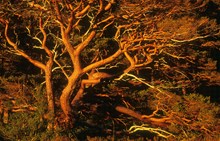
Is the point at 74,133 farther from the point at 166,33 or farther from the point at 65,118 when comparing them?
the point at 166,33

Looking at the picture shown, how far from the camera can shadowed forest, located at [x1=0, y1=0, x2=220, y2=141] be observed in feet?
43.8

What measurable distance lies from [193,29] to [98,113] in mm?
5645

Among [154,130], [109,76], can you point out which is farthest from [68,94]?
[154,130]

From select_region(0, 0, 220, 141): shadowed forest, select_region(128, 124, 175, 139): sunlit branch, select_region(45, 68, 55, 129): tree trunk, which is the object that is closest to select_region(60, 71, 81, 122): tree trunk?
select_region(0, 0, 220, 141): shadowed forest

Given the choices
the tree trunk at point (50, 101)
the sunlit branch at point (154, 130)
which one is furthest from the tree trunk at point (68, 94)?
the sunlit branch at point (154, 130)

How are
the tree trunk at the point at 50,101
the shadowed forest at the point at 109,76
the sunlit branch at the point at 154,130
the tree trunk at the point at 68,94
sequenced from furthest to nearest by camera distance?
the sunlit branch at the point at 154,130 → the tree trunk at the point at 68,94 → the shadowed forest at the point at 109,76 → the tree trunk at the point at 50,101

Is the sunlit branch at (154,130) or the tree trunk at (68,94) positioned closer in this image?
the tree trunk at (68,94)

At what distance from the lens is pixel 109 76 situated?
48.8 ft

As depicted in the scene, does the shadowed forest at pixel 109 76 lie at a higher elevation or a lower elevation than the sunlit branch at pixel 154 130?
higher

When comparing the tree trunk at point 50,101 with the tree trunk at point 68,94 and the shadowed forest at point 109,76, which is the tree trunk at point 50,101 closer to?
the shadowed forest at point 109,76

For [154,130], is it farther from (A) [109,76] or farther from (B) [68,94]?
(B) [68,94]

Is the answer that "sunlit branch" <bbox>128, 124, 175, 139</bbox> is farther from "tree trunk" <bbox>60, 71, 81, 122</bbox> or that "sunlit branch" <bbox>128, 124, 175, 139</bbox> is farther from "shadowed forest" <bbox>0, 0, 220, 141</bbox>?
"tree trunk" <bbox>60, 71, 81, 122</bbox>

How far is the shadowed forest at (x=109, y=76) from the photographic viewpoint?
13.4 metres

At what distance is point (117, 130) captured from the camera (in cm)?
1650
